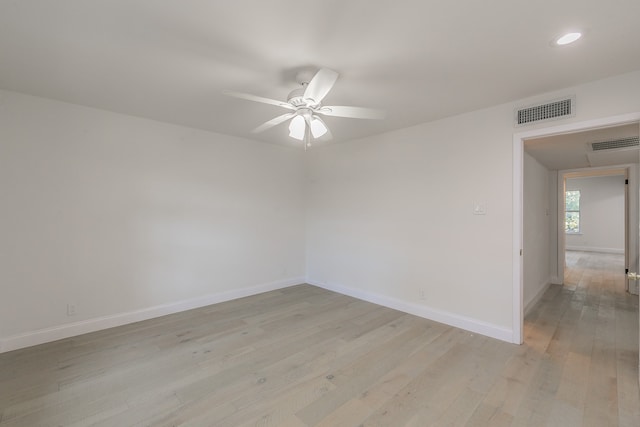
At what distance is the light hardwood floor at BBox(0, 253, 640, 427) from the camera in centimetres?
182

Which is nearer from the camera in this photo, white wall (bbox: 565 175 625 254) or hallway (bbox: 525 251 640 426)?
hallway (bbox: 525 251 640 426)

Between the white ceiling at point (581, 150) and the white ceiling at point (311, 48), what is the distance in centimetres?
87

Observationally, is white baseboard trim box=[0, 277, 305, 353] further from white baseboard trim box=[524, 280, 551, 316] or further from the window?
the window

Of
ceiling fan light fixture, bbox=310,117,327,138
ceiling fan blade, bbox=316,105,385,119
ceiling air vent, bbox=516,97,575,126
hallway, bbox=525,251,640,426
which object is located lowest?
hallway, bbox=525,251,640,426

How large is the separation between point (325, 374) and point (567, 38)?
A: 295 centimetres

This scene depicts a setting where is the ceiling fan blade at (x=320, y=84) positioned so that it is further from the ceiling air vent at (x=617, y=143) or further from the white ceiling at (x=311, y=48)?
the ceiling air vent at (x=617, y=143)

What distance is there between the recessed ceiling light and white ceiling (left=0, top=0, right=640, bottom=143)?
0.06 meters

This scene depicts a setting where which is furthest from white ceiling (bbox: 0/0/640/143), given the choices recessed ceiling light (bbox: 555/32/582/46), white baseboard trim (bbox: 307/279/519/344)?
white baseboard trim (bbox: 307/279/519/344)

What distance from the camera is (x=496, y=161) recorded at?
2.92 m

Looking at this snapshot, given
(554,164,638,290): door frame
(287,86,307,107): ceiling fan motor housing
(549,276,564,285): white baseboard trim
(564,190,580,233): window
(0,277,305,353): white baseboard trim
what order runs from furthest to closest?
(564,190,580,233): window → (549,276,564,285): white baseboard trim → (554,164,638,290): door frame → (0,277,305,353): white baseboard trim → (287,86,307,107): ceiling fan motor housing

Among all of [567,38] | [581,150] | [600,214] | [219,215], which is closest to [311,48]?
[567,38]

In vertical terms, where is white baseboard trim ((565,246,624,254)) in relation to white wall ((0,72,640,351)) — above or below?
below

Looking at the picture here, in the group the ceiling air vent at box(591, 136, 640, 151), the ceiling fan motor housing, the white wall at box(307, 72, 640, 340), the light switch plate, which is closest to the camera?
the ceiling fan motor housing

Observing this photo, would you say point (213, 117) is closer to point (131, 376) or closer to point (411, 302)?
point (131, 376)
